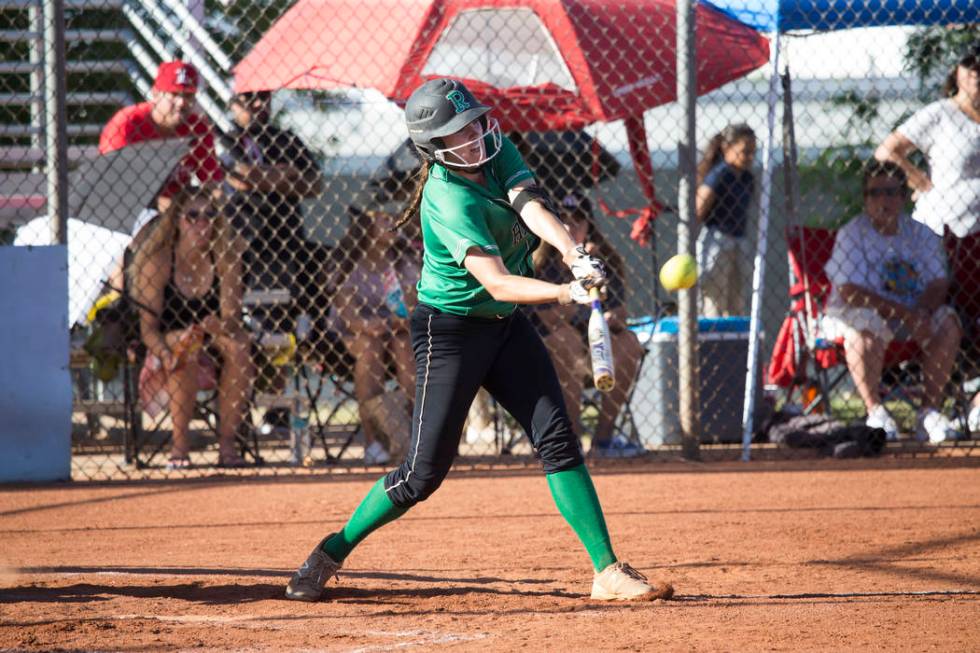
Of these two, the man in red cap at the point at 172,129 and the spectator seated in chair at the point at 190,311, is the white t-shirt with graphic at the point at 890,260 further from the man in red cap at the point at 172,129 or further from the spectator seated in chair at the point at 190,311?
the man in red cap at the point at 172,129

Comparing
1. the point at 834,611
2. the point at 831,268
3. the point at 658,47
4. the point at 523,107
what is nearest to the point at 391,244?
the point at 523,107

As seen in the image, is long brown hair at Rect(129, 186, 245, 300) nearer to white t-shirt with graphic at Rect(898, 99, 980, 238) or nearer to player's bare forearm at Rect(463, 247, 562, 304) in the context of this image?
player's bare forearm at Rect(463, 247, 562, 304)

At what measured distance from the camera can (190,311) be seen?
845 centimetres

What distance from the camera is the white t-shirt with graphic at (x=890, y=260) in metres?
9.03

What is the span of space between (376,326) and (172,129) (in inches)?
78.5

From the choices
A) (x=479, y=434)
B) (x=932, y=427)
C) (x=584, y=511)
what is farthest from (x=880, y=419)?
(x=584, y=511)

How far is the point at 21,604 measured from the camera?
4.53m

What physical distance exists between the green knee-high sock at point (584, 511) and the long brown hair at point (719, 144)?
240 inches

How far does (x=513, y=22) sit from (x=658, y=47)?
107 centimetres

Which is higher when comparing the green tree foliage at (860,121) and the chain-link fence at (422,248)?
the green tree foliage at (860,121)

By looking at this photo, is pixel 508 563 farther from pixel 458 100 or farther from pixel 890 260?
pixel 890 260

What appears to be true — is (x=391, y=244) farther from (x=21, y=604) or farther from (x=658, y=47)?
(x=21, y=604)

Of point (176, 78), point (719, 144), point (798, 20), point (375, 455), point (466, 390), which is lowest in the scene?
point (375, 455)

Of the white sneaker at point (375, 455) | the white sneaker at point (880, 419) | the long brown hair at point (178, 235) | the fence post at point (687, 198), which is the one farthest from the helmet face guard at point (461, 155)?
the white sneaker at point (880, 419)
